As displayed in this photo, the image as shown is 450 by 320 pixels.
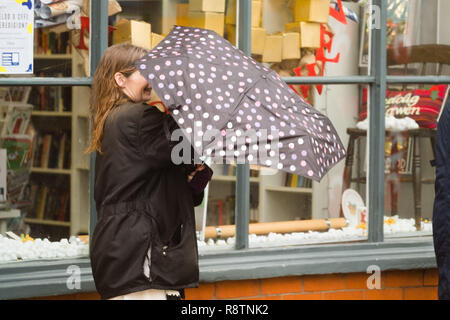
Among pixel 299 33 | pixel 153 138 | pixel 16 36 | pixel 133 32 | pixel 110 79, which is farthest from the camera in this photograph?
pixel 299 33

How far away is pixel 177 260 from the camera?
2.98 metres

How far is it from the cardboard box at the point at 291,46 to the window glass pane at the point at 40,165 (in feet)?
4.21

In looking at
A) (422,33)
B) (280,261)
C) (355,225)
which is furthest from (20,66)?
(422,33)

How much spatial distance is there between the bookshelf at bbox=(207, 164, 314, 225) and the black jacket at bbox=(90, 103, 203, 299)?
1.65 metres

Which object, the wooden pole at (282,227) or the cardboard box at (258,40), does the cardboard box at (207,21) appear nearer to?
the cardboard box at (258,40)

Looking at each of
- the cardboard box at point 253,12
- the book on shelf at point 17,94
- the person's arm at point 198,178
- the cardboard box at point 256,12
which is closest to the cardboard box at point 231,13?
the cardboard box at point 253,12

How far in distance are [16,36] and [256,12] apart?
1433 mm

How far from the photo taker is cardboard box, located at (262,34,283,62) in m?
4.76

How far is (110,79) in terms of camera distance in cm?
308

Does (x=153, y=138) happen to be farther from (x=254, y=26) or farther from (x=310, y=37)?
(x=310, y=37)

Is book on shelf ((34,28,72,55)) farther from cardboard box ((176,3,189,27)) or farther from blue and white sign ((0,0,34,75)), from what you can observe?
cardboard box ((176,3,189,27))

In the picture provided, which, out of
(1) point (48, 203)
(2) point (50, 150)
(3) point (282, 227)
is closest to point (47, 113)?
(2) point (50, 150)

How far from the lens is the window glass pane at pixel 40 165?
4.18m

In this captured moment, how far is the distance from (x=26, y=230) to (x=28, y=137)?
0.50m
